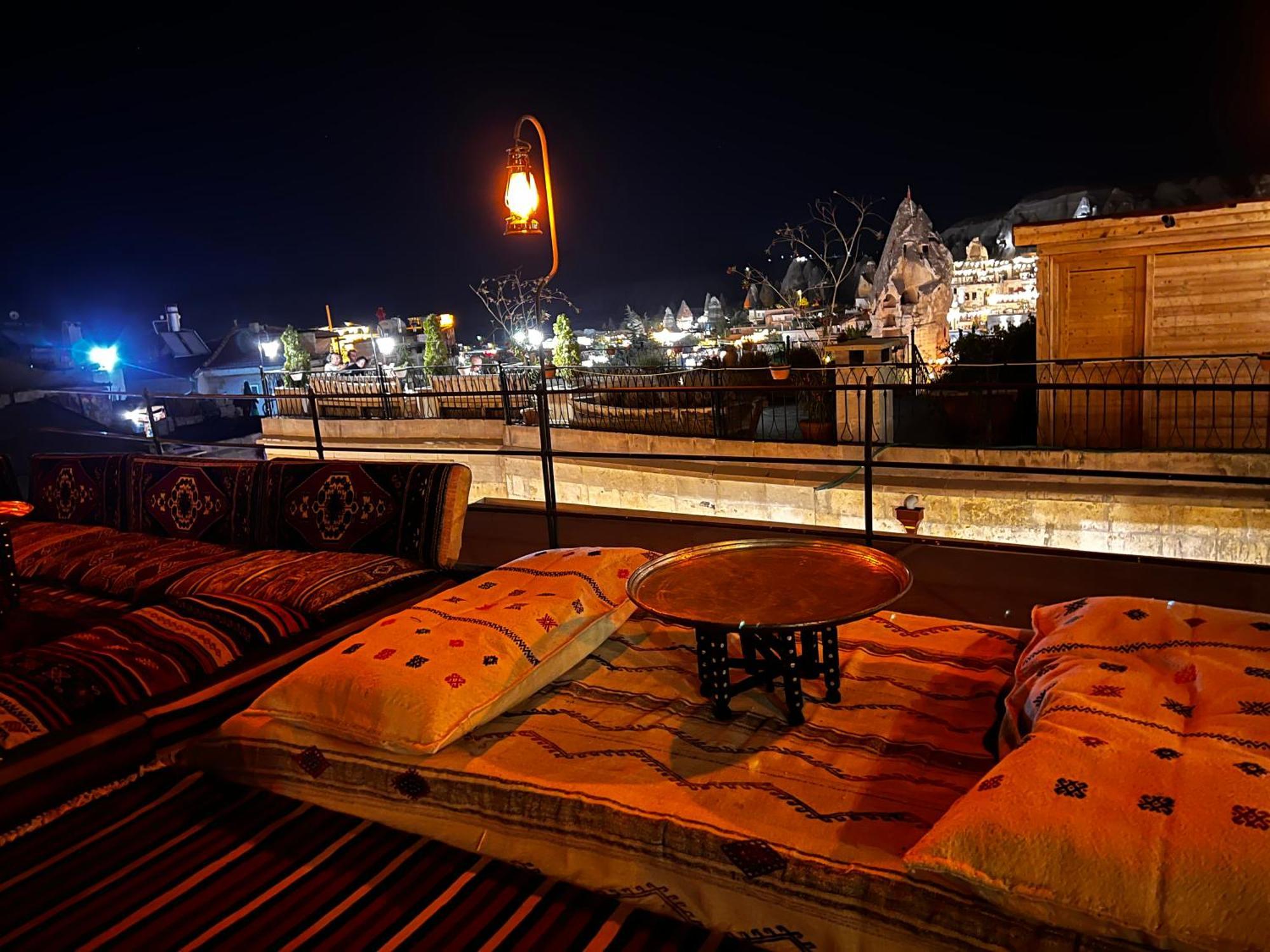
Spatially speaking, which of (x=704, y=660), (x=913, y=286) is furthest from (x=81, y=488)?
(x=913, y=286)

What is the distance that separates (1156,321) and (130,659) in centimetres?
844

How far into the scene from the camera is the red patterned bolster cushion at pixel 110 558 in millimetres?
3002

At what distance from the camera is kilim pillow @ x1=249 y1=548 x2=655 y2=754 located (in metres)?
1.85

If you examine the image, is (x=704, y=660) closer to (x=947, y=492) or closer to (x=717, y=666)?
(x=717, y=666)

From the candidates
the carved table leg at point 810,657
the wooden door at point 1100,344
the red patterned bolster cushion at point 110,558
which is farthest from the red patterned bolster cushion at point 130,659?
the wooden door at point 1100,344

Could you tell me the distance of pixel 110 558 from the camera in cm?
323

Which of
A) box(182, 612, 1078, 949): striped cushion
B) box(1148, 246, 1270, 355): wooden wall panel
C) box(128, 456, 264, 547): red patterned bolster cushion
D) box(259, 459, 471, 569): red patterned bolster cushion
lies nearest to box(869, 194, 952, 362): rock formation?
box(1148, 246, 1270, 355): wooden wall panel

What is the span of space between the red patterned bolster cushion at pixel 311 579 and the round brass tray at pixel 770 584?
3.83 ft

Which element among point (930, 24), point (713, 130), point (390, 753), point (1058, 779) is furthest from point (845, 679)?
point (713, 130)

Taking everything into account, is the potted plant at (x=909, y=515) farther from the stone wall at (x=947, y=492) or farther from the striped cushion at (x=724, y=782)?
the striped cushion at (x=724, y=782)

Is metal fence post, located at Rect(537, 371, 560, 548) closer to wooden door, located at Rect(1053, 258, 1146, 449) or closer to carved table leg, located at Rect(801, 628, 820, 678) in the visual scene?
carved table leg, located at Rect(801, 628, 820, 678)

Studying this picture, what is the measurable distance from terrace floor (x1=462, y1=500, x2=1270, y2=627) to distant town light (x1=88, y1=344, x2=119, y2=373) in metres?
34.4

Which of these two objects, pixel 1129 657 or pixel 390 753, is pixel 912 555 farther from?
pixel 390 753

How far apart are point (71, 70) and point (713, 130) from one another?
2410 cm
